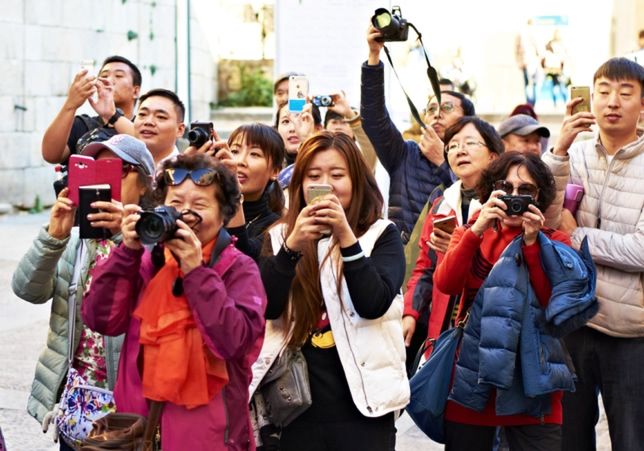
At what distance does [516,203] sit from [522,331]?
1.70ft

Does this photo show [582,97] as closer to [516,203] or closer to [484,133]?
[484,133]

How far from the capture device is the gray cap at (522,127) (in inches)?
270

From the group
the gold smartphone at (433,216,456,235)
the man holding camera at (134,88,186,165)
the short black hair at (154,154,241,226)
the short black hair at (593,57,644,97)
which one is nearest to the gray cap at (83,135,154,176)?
the short black hair at (154,154,241,226)

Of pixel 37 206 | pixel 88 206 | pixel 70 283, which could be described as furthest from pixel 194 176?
pixel 37 206

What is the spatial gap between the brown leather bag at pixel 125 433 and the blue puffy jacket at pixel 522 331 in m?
1.52

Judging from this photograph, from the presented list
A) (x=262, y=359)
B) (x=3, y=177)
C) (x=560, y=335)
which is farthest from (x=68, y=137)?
(x=3, y=177)

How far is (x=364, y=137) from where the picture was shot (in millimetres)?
7375

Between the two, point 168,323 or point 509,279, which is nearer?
point 168,323

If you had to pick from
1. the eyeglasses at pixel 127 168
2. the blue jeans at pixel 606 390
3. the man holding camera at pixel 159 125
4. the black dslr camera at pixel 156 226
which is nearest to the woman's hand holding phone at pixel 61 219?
the eyeglasses at pixel 127 168

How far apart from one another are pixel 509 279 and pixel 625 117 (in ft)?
3.88

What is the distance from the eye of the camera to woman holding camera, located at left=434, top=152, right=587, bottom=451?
4.83 metres

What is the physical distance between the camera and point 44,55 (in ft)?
48.8

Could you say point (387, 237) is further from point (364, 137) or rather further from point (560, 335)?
point (364, 137)

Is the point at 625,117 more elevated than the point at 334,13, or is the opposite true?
the point at 334,13
